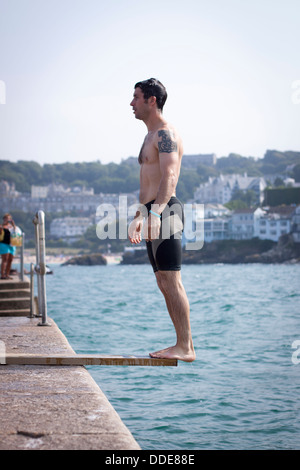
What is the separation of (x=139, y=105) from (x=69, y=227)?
573ft

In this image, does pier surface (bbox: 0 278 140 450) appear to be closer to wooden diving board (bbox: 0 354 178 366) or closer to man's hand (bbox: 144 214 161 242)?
wooden diving board (bbox: 0 354 178 366)

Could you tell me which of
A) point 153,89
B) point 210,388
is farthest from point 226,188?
point 153,89

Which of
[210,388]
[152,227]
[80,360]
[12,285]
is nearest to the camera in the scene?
[152,227]

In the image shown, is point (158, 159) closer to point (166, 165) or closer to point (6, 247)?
point (166, 165)

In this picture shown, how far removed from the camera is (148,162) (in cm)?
473

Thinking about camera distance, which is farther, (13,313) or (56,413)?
(13,313)

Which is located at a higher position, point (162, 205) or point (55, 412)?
point (162, 205)

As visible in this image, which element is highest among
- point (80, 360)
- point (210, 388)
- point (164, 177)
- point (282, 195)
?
point (282, 195)

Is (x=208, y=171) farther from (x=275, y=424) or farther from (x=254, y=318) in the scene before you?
(x=275, y=424)

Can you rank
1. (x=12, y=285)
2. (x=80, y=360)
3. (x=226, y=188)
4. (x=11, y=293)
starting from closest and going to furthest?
(x=80, y=360) < (x=11, y=293) < (x=12, y=285) < (x=226, y=188)

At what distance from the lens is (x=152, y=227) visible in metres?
4.43
